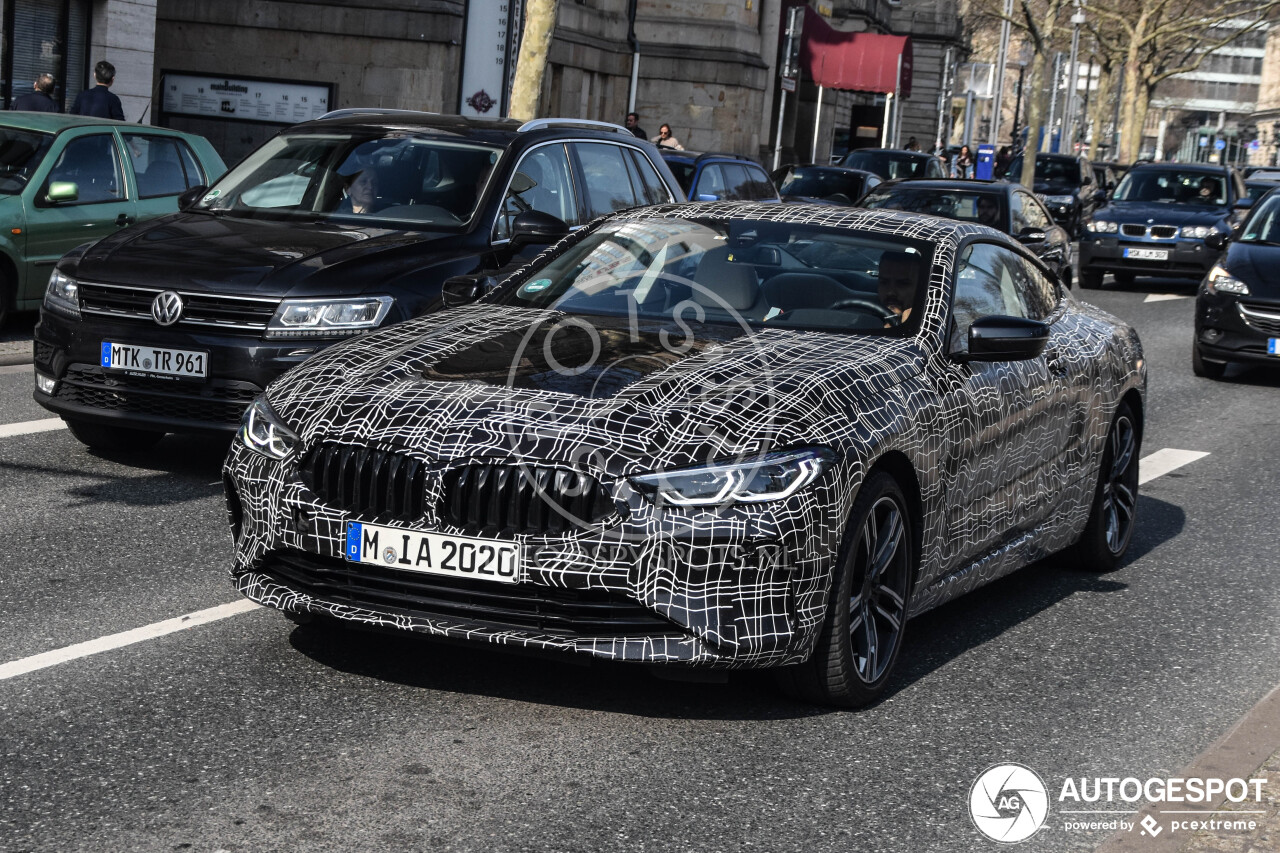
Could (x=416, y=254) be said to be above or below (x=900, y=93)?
below

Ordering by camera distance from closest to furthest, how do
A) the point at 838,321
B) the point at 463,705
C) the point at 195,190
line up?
the point at 463,705 < the point at 838,321 < the point at 195,190

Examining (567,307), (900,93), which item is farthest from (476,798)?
(900,93)

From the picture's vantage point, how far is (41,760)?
4.39 metres

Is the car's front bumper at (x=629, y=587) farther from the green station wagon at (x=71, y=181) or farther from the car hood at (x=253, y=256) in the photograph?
the green station wagon at (x=71, y=181)

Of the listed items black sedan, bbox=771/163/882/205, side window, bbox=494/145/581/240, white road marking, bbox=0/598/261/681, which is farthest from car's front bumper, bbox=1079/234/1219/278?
white road marking, bbox=0/598/261/681

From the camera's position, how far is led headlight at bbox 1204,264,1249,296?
50.3ft

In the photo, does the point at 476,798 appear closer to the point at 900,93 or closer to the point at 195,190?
the point at 195,190

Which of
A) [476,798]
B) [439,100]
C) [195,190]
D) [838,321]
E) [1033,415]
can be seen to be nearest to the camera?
[476,798]

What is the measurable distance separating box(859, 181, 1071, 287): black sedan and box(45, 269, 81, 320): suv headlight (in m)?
10.7

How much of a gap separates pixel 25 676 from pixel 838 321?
283 cm

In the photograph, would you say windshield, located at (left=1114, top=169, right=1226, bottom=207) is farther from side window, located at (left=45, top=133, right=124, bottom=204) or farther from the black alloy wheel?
the black alloy wheel

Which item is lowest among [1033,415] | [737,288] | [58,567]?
[58,567]

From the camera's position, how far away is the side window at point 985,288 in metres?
6.15

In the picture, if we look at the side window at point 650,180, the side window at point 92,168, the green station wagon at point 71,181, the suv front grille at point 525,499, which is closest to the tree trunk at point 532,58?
the green station wagon at point 71,181
